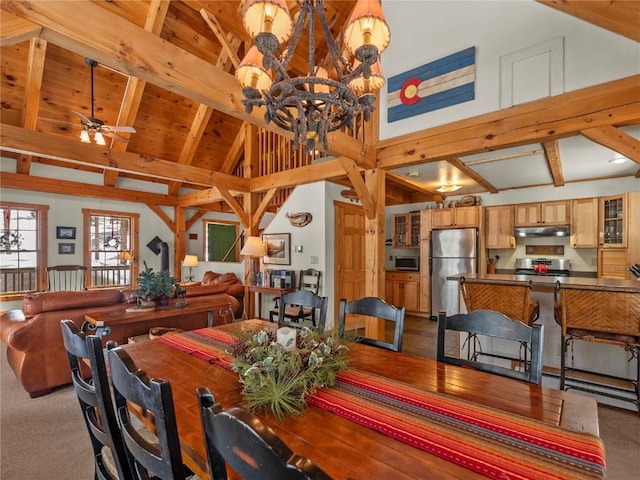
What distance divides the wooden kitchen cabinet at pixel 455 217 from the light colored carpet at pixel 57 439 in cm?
360

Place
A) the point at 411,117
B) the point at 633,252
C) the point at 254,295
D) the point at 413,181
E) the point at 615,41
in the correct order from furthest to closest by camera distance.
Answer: the point at 254,295 → the point at 413,181 → the point at 633,252 → the point at 411,117 → the point at 615,41

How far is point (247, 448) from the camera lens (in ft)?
1.74

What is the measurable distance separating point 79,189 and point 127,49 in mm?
5991

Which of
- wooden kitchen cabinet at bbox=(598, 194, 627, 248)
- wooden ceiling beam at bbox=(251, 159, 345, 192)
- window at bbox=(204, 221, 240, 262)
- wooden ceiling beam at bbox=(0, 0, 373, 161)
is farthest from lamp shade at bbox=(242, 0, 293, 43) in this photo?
window at bbox=(204, 221, 240, 262)

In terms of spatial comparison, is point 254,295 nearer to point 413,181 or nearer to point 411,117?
point 413,181

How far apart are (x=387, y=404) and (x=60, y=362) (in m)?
3.38

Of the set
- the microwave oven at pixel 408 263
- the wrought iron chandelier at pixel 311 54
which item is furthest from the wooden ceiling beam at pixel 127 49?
the microwave oven at pixel 408 263

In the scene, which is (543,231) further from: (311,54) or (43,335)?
(43,335)

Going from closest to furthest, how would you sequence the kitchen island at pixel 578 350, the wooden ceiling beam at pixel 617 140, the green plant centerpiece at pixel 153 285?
the wooden ceiling beam at pixel 617 140 → the kitchen island at pixel 578 350 → the green plant centerpiece at pixel 153 285

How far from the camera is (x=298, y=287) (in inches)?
215

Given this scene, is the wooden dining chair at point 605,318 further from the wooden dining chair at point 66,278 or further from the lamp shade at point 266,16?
the wooden dining chair at point 66,278

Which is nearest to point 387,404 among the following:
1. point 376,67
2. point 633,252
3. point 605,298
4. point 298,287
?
point 376,67

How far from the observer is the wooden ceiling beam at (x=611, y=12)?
7.32ft

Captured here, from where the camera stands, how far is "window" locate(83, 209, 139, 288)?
685 cm
